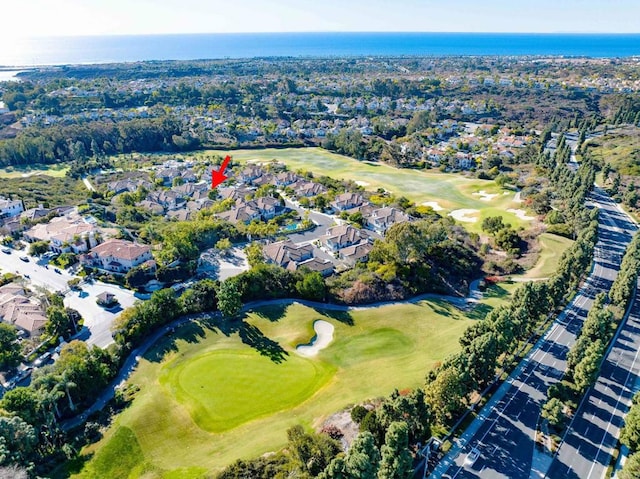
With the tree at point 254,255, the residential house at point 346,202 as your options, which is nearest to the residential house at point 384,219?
the residential house at point 346,202

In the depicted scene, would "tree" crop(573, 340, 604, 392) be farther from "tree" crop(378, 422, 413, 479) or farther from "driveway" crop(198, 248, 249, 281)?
"driveway" crop(198, 248, 249, 281)

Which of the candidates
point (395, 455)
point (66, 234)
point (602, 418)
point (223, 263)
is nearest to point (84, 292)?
point (66, 234)

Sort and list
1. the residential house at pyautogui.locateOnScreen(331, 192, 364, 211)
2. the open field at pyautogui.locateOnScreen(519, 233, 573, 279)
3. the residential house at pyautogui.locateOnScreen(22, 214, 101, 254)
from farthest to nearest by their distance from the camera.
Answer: the residential house at pyautogui.locateOnScreen(331, 192, 364, 211) < the residential house at pyautogui.locateOnScreen(22, 214, 101, 254) < the open field at pyautogui.locateOnScreen(519, 233, 573, 279)

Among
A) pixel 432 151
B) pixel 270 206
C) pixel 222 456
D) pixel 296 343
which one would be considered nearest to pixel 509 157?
pixel 432 151

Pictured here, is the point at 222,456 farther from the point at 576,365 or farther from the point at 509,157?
the point at 509,157

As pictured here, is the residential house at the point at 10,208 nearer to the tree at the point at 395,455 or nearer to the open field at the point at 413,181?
the open field at the point at 413,181

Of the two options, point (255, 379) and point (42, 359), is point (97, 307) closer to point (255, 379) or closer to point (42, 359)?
point (42, 359)

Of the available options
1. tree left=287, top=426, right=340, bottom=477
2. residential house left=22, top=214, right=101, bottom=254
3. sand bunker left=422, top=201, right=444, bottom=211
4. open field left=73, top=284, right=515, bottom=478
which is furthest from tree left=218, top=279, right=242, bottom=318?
sand bunker left=422, top=201, right=444, bottom=211

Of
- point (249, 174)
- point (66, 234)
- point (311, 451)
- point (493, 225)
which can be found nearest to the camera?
point (311, 451)
